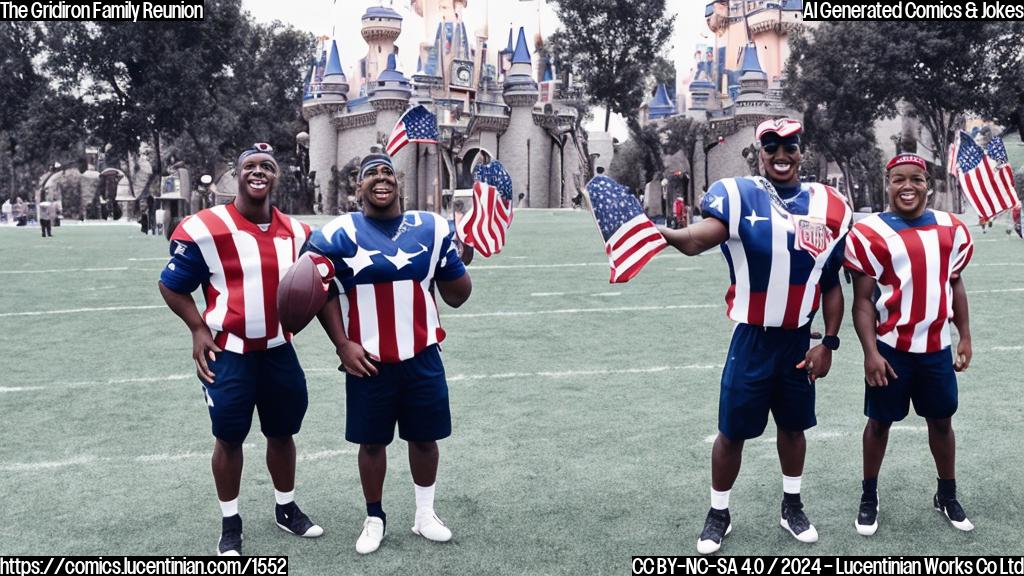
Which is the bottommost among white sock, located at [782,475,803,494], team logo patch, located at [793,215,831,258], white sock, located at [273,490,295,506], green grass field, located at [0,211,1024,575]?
green grass field, located at [0,211,1024,575]

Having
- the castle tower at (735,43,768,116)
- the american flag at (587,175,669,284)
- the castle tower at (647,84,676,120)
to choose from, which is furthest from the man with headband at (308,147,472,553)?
the castle tower at (647,84,676,120)

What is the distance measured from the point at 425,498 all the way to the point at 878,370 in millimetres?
2176

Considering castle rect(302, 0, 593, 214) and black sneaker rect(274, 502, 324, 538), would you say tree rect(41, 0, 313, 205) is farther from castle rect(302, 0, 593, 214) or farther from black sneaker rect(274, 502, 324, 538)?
black sneaker rect(274, 502, 324, 538)

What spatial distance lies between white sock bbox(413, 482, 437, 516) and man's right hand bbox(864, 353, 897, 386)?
2097 mm

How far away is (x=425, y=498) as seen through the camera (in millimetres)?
4352

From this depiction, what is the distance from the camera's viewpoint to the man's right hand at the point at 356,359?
3941 millimetres

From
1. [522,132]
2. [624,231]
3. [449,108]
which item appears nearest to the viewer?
[624,231]

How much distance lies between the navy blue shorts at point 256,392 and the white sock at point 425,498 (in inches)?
25.7

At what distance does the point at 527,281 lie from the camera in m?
15.4

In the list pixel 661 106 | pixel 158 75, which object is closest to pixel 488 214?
pixel 158 75

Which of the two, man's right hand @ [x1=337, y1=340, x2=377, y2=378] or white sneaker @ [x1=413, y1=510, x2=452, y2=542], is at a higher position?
man's right hand @ [x1=337, y1=340, x2=377, y2=378]

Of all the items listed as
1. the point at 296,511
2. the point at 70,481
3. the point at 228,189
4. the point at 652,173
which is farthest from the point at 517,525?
the point at 652,173

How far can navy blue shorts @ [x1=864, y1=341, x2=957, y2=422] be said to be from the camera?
424cm

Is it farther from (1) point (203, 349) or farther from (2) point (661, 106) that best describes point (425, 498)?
(2) point (661, 106)
